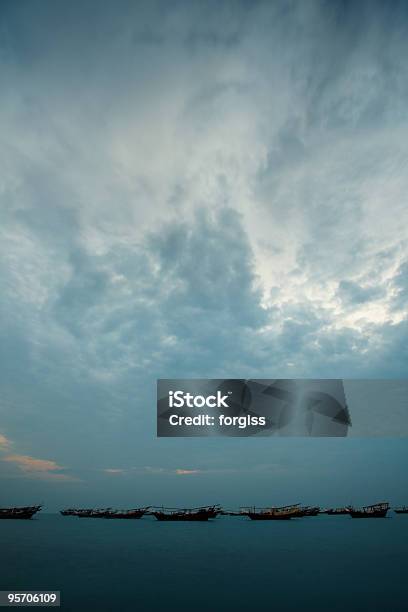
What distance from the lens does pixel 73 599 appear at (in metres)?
20.8

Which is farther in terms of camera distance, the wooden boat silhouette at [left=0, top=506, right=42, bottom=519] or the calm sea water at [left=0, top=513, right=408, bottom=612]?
the wooden boat silhouette at [left=0, top=506, right=42, bottom=519]

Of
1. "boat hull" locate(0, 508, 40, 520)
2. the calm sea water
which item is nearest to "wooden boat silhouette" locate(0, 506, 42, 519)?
"boat hull" locate(0, 508, 40, 520)

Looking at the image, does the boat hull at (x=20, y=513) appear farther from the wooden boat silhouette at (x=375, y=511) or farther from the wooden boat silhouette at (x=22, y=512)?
the wooden boat silhouette at (x=375, y=511)

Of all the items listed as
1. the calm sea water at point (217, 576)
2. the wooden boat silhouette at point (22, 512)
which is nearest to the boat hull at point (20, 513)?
the wooden boat silhouette at point (22, 512)

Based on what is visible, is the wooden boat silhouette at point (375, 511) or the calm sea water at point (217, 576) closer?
the calm sea water at point (217, 576)

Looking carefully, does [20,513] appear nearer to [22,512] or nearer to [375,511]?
[22,512]

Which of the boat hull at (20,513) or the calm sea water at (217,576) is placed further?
the boat hull at (20,513)

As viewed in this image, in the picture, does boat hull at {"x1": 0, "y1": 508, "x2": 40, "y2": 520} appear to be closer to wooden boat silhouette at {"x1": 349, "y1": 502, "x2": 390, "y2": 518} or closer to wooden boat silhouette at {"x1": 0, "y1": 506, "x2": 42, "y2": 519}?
wooden boat silhouette at {"x1": 0, "y1": 506, "x2": 42, "y2": 519}

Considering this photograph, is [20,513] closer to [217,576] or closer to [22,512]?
[22,512]

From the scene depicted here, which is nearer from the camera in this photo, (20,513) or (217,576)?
(217,576)

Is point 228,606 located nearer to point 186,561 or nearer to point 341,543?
point 186,561

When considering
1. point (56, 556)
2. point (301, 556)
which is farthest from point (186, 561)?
point (56, 556)

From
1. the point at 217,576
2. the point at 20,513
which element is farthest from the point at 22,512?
the point at 217,576

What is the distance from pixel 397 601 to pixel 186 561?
18341 millimetres
